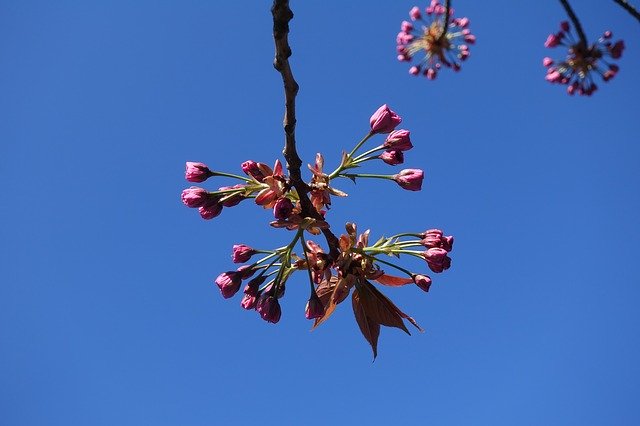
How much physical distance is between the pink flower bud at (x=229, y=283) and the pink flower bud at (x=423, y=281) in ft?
2.93

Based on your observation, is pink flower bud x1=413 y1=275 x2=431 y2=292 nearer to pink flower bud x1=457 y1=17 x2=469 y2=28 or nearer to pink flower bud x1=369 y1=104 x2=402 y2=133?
pink flower bud x1=369 y1=104 x2=402 y2=133

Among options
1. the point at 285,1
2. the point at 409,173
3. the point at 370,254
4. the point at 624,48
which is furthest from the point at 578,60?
the point at 285,1

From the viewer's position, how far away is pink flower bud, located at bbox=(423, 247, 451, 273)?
2.51 meters

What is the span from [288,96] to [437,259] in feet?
4.10

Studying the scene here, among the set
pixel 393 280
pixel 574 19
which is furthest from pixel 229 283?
pixel 574 19

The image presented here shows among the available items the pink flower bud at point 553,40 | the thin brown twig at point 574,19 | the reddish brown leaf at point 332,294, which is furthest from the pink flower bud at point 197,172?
the pink flower bud at point 553,40

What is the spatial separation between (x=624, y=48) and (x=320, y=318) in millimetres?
4652

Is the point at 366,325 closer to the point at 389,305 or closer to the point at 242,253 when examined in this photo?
the point at 389,305

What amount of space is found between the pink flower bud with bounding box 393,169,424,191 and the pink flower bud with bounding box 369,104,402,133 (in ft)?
0.79

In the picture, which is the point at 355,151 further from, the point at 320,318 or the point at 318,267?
the point at 320,318

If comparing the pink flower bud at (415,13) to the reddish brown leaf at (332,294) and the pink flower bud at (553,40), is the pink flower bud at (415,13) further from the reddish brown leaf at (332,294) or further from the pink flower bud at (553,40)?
the reddish brown leaf at (332,294)

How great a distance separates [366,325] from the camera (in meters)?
2.63

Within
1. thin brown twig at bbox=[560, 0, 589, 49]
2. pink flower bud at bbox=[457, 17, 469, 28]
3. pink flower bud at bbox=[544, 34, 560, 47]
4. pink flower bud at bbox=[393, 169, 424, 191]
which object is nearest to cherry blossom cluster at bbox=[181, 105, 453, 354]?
pink flower bud at bbox=[393, 169, 424, 191]

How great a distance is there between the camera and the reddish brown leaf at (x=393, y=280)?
2.70 meters
